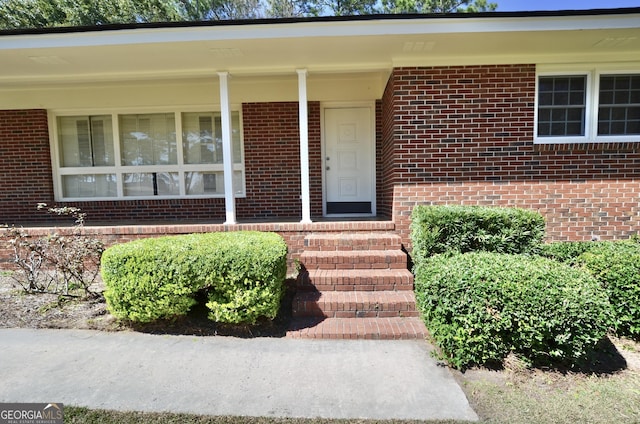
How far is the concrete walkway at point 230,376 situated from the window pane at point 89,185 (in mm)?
4243

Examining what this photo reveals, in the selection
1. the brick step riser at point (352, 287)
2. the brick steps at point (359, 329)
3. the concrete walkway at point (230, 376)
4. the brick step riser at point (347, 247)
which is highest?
the brick step riser at point (347, 247)

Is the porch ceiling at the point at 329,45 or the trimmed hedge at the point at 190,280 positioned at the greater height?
the porch ceiling at the point at 329,45

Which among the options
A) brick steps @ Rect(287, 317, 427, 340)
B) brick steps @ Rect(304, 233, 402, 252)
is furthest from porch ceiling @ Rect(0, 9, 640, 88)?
brick steps @ Rect(287, 317, 427, 340)

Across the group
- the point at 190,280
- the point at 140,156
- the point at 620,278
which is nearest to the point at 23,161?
the point at 140,156

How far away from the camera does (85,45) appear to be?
470 cm

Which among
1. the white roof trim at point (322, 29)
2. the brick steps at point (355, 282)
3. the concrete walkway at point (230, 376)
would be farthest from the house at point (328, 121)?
the concrete walkway at point (230, 376)

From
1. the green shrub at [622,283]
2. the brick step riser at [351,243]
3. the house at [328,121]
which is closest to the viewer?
the green shrub at [622,283]

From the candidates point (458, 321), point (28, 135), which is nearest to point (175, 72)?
point (28, 135)

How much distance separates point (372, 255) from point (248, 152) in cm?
368

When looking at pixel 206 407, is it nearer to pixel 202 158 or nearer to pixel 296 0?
pixel 202 158

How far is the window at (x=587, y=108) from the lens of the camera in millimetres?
5320

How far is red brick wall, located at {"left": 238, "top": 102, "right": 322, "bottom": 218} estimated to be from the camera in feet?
22.6

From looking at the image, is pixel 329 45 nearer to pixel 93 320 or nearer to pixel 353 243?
pixel 353 243

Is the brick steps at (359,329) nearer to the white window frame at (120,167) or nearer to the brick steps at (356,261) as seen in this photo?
the brick steps at (356,261)
